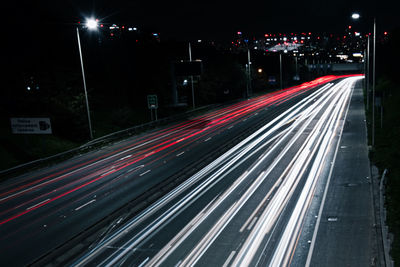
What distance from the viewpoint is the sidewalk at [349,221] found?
38.3 feet

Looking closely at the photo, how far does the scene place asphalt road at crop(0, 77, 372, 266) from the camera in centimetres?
1264

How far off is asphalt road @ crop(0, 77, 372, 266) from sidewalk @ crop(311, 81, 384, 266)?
0.80 m

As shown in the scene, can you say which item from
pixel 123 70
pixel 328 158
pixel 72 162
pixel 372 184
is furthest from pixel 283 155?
pixel 123 70

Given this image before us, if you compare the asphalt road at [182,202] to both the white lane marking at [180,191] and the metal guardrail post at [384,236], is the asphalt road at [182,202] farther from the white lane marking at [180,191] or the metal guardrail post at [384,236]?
the metal guardrail post at [384,236]

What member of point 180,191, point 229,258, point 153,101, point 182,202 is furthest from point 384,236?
point 153,101

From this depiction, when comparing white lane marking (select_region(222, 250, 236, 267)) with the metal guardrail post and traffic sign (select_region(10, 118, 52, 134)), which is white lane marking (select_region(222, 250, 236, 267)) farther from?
traffic sign (select_region(10, 118, 52, 134))

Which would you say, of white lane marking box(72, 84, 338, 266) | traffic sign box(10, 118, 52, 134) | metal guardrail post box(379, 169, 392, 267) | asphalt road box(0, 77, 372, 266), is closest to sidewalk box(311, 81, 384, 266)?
metal guardrail post box(379, 169, 392, 267)

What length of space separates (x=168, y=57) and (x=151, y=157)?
43111 mm

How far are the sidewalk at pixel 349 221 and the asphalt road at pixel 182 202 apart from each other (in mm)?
796

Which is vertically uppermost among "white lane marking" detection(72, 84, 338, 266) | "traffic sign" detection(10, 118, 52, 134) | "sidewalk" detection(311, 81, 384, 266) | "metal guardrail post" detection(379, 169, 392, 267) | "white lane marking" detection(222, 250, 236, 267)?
"traffic sign" detection(10, 118, 52, 134)

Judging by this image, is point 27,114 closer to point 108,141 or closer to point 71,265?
point 108,141

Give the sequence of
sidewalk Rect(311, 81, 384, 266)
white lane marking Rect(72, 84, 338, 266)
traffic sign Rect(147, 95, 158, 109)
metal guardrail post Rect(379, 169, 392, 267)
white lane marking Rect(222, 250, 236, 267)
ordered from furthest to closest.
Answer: traffic sign Rect(147, 95, 158, 109) < white lane marking Rect(72, 84, 338, 266) < sidewalk Rect(311, 81, 384, 266) < white lane marking Rect(222, 250, 236, 267) < metal guardrail post Rect(379, 169, 392, 267)

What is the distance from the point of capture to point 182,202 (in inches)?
676

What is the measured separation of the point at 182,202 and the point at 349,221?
24.1 ft
